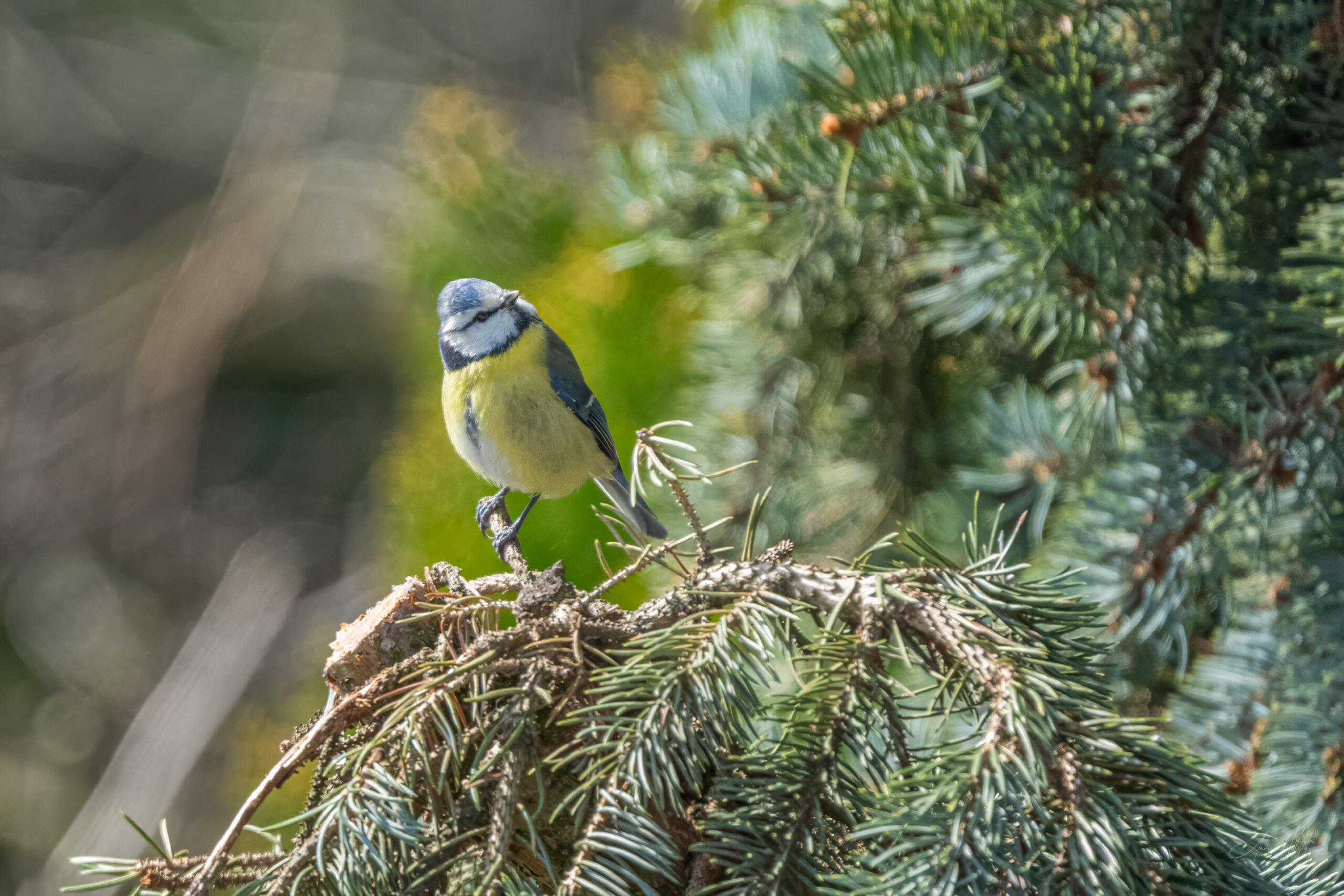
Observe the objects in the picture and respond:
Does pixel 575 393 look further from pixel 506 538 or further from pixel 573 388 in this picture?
pixel 506 538

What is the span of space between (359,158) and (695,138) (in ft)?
7.03

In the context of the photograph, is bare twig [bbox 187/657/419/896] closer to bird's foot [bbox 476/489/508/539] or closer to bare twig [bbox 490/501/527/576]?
bare twig [bbox 490/501/527/576]

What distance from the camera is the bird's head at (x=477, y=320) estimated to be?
84 cm

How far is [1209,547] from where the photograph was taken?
804 millimetres

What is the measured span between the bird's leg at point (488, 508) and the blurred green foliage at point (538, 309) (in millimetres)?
207

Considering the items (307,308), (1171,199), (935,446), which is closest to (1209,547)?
(1171,199)

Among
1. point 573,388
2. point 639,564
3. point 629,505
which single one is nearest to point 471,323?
point 573,388

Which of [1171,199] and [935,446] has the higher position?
[1171,199]

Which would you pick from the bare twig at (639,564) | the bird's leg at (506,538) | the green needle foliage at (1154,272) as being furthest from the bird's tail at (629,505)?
the bare twig at (639,564)

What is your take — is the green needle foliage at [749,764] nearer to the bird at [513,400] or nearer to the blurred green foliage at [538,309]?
the bird at [513,400]

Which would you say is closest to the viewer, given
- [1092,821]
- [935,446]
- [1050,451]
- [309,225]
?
[1092,821]

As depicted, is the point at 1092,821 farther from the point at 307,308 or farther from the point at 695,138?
the point at 307,308

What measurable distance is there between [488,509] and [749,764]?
0.49m

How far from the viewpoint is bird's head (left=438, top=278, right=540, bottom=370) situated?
2.77 ft
